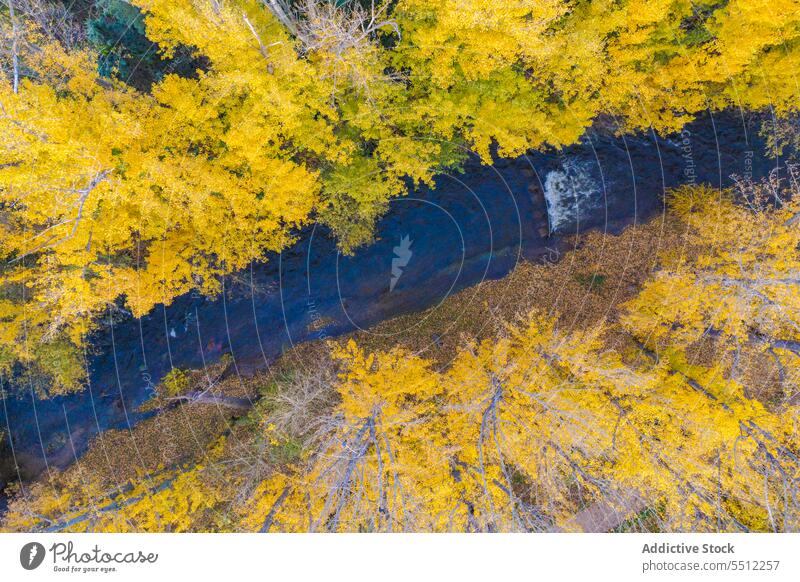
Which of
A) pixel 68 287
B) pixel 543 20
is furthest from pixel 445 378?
pixel 68 287

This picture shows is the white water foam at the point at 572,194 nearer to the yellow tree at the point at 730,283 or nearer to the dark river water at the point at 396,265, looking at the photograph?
the dark river water at the point at 396,265

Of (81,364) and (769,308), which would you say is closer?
(769,308)

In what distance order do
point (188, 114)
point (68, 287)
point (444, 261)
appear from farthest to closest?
point (444, 261) < point (68, 287) < point (188, 114)

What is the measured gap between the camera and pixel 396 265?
913 inches

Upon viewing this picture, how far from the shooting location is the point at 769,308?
17203 millimetres

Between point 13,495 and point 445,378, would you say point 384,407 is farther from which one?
point 13,495

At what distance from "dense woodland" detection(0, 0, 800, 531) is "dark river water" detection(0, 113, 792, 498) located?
1941mm

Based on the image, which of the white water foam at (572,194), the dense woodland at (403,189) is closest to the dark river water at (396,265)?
the white water foam at (572,194)

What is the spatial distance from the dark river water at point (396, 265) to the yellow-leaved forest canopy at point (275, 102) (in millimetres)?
2640

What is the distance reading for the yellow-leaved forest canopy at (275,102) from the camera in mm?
15969

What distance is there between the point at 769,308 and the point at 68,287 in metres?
29.6

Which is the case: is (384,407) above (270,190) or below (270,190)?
below

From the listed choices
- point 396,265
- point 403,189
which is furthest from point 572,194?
point 396,265

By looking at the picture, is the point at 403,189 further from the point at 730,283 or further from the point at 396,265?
the point at 730,283
